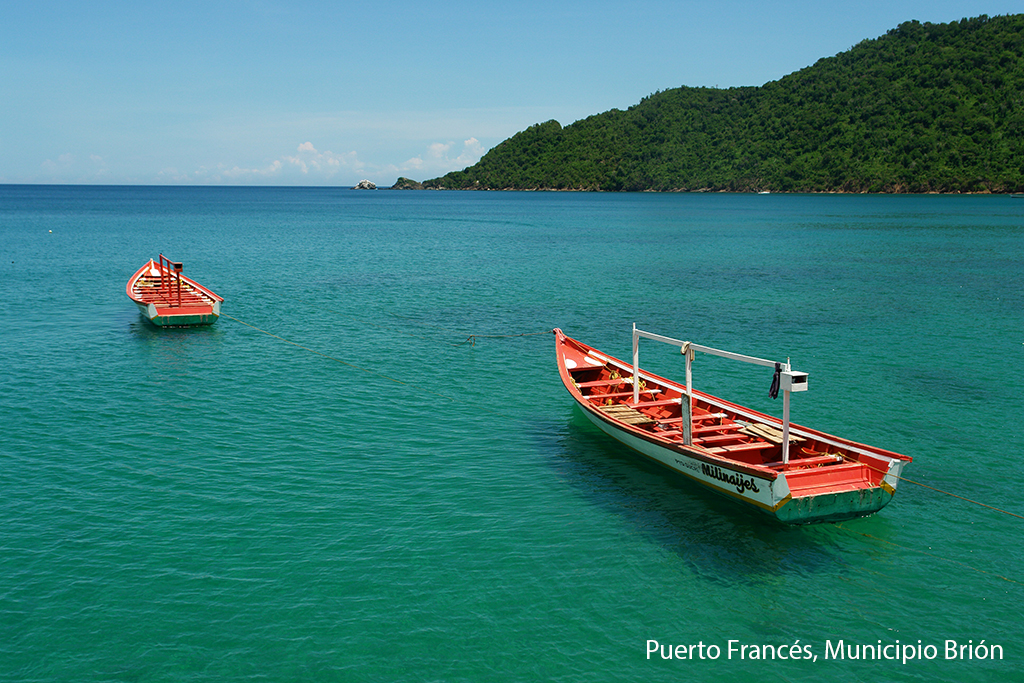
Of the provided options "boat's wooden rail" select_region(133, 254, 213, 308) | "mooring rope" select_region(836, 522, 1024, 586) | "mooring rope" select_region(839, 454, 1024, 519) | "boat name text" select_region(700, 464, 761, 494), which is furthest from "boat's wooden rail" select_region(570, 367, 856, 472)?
"boat's wooden rail" select_region(133, 254, 213, 308)

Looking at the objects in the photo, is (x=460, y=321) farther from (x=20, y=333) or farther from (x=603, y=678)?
(x=603, y=678)

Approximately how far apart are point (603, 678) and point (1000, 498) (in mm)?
11773

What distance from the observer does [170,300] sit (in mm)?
36719

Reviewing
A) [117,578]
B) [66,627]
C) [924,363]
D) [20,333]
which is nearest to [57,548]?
[117,578]

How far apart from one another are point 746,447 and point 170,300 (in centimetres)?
3092

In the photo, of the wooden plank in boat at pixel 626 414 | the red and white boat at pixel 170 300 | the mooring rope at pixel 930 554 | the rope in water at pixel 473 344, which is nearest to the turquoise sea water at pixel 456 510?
the mooring rope at pixel 930 554

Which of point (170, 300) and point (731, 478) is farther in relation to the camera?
point (170, 300)

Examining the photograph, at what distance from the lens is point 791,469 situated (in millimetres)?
16062

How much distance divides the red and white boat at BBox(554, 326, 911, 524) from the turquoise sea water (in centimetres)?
83

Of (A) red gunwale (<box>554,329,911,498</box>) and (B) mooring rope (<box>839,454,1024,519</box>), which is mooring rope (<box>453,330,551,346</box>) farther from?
(B) mooring rope (<box>839,454,1024,519</box>)

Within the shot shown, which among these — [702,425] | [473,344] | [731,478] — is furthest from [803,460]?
[473,344]

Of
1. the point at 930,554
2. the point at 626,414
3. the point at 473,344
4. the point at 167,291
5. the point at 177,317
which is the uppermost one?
the point at 167,291

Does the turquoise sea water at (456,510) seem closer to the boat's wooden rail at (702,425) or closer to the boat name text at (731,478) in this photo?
the boat name text at (731,478)

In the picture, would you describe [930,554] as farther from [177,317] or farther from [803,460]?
[177,317]
